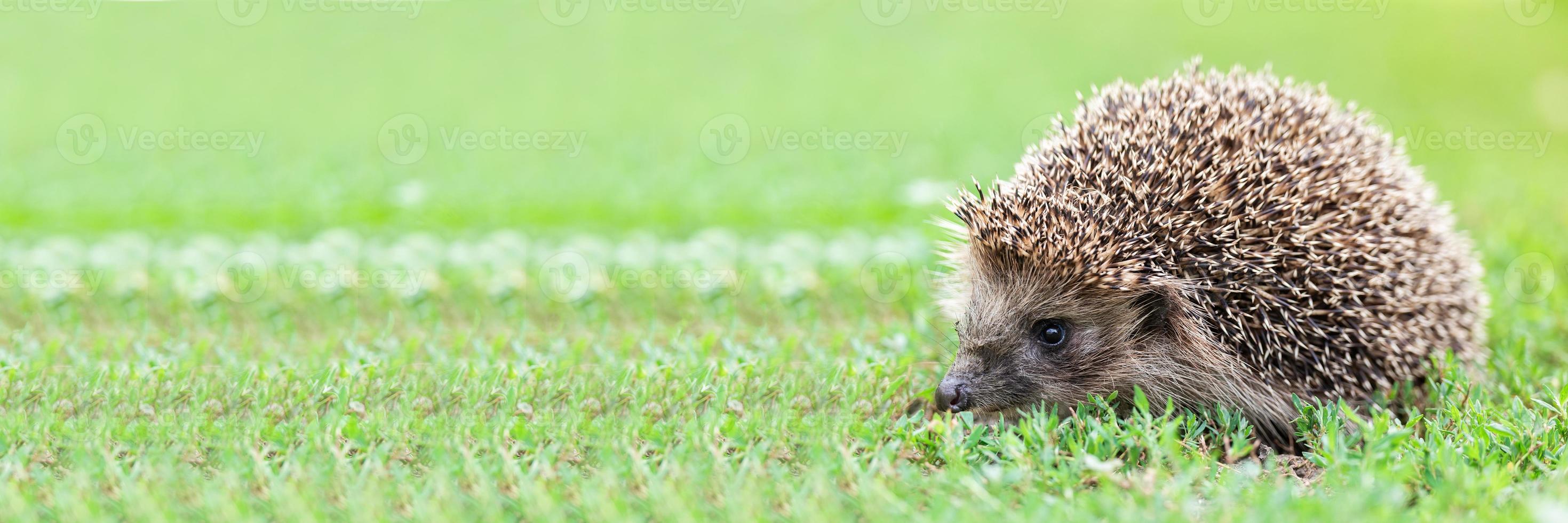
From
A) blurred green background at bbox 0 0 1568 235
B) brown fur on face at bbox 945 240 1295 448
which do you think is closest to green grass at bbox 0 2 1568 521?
blurred green background at bbox 0 0 1568 235

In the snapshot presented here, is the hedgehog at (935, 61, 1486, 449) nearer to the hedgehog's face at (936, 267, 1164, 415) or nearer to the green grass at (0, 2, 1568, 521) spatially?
the hedgehog's face at (936, 267, 1164, 415)

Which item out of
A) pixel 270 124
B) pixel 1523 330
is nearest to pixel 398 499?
pixel 1523 330

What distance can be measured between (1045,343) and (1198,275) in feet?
2.64

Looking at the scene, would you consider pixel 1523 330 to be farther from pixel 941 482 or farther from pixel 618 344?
pixel 618 344

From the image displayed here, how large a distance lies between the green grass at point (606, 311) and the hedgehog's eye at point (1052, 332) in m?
0.54

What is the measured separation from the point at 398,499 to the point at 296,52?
15.5 meters

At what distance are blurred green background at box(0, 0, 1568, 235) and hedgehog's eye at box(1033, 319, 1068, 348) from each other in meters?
4.02

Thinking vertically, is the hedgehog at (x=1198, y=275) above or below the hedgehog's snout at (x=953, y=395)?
above

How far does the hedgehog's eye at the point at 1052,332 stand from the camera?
17.9 feet

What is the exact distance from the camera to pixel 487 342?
253 inches

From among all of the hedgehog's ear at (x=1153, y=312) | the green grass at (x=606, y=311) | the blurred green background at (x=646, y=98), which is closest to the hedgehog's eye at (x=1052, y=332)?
the hedgehog's ear at (x=1153, y=312)

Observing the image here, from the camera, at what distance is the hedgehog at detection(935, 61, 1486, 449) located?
17.1 ft

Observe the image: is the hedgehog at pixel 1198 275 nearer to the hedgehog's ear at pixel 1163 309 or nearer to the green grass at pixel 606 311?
the hedgehog's ear at pixel 1163 309

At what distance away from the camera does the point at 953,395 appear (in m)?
5.11
